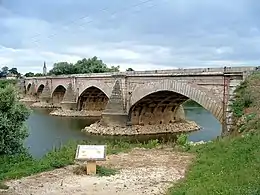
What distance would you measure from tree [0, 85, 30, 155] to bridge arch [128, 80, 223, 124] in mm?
13580

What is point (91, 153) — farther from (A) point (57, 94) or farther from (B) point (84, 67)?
(B) point (84, 67)

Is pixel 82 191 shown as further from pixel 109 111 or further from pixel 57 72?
pixel 57 72

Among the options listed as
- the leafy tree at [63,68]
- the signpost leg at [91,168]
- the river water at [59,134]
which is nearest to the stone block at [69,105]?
the river water at [59,134]

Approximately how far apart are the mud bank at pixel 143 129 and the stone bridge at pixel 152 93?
1.12 m

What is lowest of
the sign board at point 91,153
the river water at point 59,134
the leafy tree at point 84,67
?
the river water at point 59,134

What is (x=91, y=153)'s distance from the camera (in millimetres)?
12133

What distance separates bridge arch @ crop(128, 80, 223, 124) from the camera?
29058 millimetres

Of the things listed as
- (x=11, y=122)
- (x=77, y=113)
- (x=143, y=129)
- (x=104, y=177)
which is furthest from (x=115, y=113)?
(x=104, y=177)

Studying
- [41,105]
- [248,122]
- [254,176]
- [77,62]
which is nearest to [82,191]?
[254,176]

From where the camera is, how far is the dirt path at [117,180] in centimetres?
1030

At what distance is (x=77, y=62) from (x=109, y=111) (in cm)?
5381

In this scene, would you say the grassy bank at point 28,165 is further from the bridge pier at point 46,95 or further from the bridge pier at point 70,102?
the bridge pier at point 46,95

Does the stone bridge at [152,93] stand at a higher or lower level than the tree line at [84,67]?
lower

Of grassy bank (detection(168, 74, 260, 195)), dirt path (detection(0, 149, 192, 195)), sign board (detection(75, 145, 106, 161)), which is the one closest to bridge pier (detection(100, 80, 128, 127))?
grassy bank (detection(168, 74, 260, 195))
